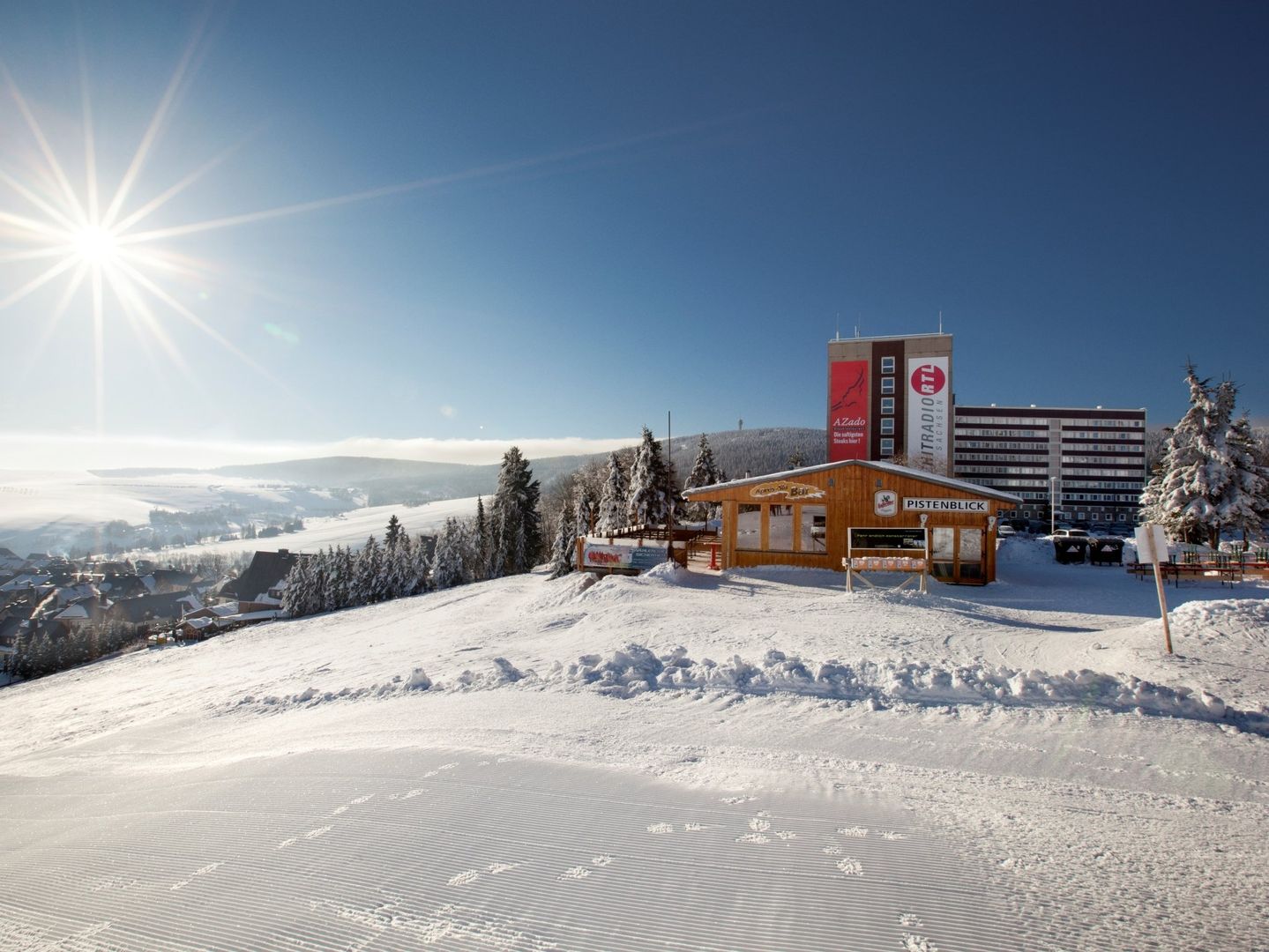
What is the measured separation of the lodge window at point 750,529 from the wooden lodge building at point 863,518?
5cm

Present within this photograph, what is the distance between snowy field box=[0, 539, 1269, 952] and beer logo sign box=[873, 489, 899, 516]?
9.84m

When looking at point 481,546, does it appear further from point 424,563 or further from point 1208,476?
point 1208,476

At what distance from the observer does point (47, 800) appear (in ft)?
21.0

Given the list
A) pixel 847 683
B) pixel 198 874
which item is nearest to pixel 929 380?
pixel 847 683

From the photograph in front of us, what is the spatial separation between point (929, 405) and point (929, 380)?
7.86ft

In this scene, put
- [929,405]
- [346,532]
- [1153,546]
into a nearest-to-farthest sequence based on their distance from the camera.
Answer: [1153,546]
[929,405]
[346,532]

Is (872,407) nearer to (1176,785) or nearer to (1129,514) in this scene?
(1176,785)

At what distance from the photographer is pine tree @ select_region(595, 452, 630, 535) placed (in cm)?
4691

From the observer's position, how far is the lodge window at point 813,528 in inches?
856

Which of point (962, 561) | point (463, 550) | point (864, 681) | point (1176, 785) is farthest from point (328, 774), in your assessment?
point (463, 550)

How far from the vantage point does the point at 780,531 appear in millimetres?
22672

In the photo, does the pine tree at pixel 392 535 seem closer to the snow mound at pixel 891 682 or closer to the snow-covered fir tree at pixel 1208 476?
the snow mound at pixel 891 682

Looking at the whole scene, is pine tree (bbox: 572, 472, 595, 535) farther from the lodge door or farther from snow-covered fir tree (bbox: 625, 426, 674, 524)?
the lodge door

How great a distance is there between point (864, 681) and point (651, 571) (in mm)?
12901
